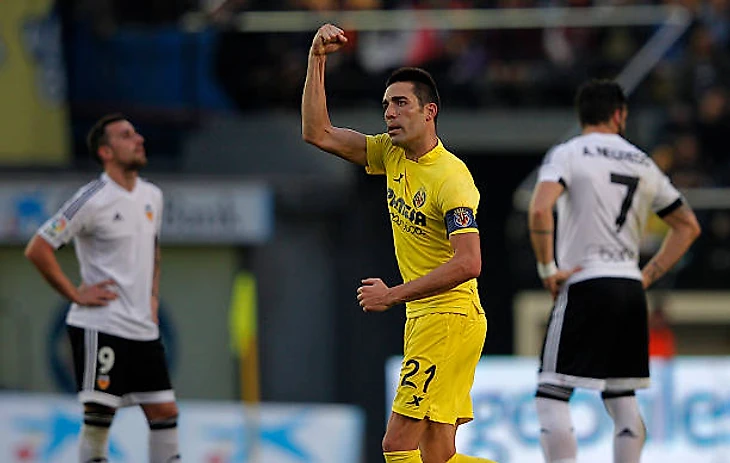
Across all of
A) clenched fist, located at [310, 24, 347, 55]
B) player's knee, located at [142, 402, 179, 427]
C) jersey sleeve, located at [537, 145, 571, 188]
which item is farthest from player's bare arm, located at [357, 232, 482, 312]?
player's knee, located at [142, 402, 179, 427]

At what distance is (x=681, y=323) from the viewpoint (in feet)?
71.1

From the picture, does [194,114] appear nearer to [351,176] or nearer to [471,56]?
[351,176]

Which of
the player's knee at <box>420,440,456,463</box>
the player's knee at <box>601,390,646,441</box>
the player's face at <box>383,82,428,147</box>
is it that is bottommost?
the player's knee at <box>420,440,456,463</box>

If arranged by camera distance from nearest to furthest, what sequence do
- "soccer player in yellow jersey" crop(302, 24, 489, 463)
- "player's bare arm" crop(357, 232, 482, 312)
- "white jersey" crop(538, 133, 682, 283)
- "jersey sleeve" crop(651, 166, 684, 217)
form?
1. "player's bare arm" crop(357, 232, 482, 312)
2. "soccer player in yellow jersey" crop(302, 24, 489, 463)
3. "white jersey" crop(538, 133, 682, 283)
4. "jersey sleeve" crop(651, 166, 684, 217)

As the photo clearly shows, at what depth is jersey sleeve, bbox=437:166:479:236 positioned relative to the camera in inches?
347

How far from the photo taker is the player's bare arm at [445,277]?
864 cm

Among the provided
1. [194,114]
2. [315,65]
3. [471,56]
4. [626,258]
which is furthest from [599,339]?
[194,114]

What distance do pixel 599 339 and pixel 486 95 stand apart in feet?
33.9

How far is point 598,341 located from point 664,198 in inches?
39.9

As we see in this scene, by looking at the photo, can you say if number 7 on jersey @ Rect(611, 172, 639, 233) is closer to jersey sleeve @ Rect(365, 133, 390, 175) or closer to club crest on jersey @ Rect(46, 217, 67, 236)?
jersey sleeve @ Rect(365, 133, 390, 175)

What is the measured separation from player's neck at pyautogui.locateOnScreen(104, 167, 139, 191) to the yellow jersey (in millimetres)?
2410

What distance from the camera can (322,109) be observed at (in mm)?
9312

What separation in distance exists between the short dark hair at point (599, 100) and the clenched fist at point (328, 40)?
2130 millimetres

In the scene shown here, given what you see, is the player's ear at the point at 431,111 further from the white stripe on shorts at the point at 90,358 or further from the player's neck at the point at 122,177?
the white stripe on shorts at the point at 90,358
